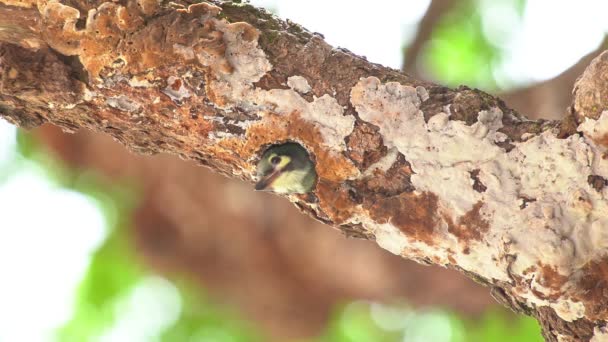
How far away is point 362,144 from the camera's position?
6.89ft

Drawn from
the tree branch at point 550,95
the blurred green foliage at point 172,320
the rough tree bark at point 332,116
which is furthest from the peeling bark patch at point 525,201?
the blurred green foliage at point 172,320

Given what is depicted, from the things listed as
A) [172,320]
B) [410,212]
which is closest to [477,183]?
[410,212]

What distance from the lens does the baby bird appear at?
2062 millimetres

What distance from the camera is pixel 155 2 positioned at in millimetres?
2086

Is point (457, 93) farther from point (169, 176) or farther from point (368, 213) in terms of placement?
point (169, 176)

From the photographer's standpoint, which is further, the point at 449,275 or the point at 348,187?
the point at 449,275

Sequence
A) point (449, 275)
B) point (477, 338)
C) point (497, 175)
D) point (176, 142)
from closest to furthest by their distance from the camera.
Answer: point (497, 175), point (176, 142), point (449, 275), point (477, 338)

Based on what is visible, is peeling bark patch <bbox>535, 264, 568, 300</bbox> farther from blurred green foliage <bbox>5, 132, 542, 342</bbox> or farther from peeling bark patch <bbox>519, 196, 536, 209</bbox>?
blurred green foliage <bbox>5, 132, 542, 342</bbox>

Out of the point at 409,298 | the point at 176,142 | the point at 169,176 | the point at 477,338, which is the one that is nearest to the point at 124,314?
the point at 169,176

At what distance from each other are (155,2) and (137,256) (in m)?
3.92

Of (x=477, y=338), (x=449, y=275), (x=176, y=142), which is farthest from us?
(x=477, y=338)

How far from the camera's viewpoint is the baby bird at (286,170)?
2.06 m

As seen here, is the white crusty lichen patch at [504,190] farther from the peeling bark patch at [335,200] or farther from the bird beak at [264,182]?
the bird beak at [264,182]

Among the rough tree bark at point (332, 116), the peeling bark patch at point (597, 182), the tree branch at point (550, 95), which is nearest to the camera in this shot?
the peeling bark patch at point (597, 182)
